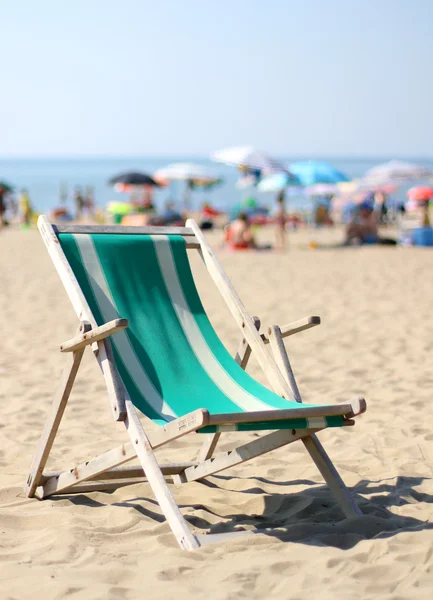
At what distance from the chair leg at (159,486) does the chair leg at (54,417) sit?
0.26m

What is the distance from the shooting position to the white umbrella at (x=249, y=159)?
1410 centimetres

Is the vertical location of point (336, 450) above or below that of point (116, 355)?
below

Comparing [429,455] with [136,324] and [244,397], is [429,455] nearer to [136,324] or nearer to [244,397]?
[244,397]

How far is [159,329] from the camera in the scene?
305 cm

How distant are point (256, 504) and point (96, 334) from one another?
80 centimetres

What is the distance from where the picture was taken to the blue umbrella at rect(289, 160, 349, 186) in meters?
15.2

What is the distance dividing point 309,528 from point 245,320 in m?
0.83

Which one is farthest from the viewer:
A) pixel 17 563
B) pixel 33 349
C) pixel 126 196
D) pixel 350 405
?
pixel 126 196

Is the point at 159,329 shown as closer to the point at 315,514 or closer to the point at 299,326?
the point at 299,326

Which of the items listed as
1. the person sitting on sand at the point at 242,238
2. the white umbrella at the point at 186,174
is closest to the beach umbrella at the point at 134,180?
the white umbrella at the point at 186,174

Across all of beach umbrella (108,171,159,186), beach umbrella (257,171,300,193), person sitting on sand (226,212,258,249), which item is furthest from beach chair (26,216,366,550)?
beach umbrella (108,171,159,186)

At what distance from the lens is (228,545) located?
241 cm

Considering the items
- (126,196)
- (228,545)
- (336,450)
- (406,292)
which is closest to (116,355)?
(228,545)

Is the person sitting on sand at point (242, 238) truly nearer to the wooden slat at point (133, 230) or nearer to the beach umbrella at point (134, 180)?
the beach umbrella at point (134, 180)
